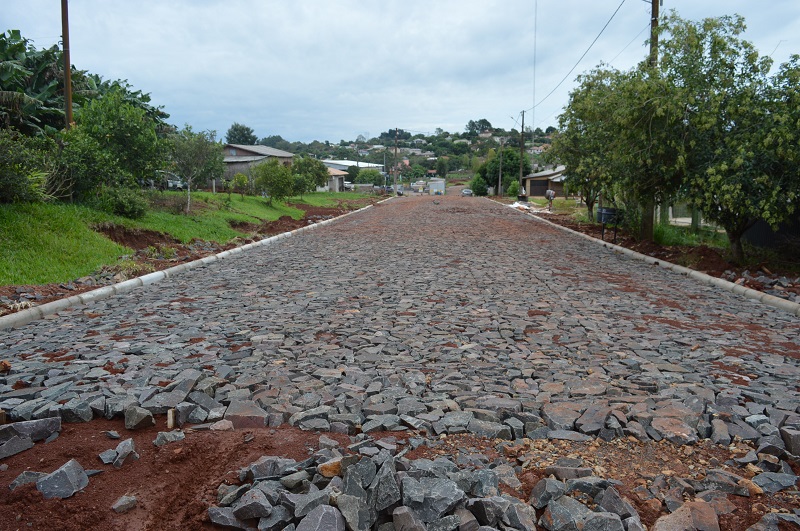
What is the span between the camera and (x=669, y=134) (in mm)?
14180

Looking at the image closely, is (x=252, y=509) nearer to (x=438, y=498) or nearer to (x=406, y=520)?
(x=406, y=520)

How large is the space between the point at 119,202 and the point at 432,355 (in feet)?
45.1

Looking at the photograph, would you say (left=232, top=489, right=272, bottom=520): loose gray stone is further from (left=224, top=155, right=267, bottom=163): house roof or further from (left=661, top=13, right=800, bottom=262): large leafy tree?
(left=224, top=155, right=267, bottom=163): house roof

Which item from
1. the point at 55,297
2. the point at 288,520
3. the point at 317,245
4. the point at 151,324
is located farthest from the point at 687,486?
the point at 317,245

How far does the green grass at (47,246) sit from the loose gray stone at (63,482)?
318 inches

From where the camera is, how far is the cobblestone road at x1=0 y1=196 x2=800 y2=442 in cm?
457

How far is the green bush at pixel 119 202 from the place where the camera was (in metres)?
16.8

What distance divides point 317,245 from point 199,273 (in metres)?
6.36

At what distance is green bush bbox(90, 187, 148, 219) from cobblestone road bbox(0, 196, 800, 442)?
20.9 feet

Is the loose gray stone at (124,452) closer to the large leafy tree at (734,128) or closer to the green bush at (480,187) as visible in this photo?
the large leafy tree at (734,128)

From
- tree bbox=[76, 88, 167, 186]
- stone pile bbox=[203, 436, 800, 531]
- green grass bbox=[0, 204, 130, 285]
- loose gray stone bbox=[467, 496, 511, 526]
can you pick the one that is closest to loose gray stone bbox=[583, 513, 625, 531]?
stone pile bbox=[203, 436, 800, 531]

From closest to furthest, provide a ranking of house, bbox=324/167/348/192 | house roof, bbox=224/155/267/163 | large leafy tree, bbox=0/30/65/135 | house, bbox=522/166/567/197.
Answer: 1. large leafy tree, bbox=0/30/65/135
2. house roof, bbox=224/155/267/163
3. house, bbox=522/166/567/197
4. house, bbox=324/167/348/192

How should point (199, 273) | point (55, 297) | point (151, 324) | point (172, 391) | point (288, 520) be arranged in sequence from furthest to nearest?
point (199, 273)
point (55, 297)
point (151, 324)
point (172, 391)
point (288, 520)

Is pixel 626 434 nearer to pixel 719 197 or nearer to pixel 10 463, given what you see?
pixel 10 463
